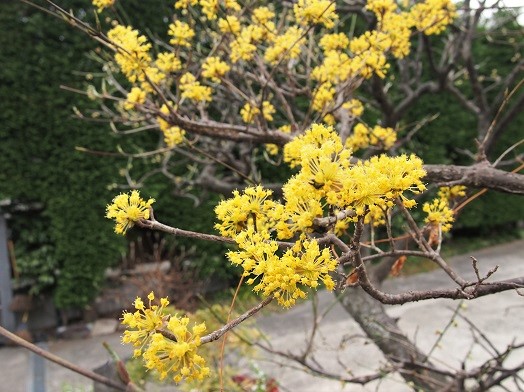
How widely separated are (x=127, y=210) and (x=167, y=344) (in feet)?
1.15

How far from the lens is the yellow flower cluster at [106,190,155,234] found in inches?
41.3

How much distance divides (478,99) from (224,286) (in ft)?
15.1

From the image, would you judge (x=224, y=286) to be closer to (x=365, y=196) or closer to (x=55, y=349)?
(x=55, y=349)

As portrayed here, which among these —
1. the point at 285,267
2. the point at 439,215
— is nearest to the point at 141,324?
the point at 285,267

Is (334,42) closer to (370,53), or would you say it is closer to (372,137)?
(370,53)

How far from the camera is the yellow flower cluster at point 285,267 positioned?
0.87 metres

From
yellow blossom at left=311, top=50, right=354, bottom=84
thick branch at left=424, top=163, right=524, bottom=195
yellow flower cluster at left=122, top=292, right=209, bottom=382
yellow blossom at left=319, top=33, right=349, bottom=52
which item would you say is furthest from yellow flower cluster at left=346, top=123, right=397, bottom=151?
yellow flower cluster at left=122, top=292, right=209, bottom=382

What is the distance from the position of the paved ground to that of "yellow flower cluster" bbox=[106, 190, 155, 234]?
126 inches

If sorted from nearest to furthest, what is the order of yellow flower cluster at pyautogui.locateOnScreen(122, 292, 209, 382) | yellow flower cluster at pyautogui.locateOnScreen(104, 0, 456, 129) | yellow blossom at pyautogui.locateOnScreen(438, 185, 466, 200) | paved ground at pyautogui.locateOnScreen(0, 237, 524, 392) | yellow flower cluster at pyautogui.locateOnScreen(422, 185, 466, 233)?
yellow flower cluster at pyautogui.locateOnScreen(122, 292, 209, 382)
yellow flower cluster at pyautogui.locateOnScreen(422, 185, 466, 233)
yellow blossom at pyautogui.locateOnScreen(438, 185, 466, 200)
yellow flower cluster at pyautogui.locateOnScreen(104, 0, 456, 129)
paved ground at pyautogui.locateOnScreen(0, 237, 524, 392)

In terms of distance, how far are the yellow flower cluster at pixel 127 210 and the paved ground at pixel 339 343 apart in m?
3.19

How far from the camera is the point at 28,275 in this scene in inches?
233

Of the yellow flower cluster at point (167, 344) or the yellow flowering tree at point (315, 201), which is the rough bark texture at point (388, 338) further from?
the yellow flower cluster at point (167, 344)

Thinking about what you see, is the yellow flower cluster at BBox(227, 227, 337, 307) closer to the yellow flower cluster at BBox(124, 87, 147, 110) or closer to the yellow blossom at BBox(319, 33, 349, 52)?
the yellow flower cluster at BBox(124, 87, 147, 110)

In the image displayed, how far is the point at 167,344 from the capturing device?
2.72 ft
